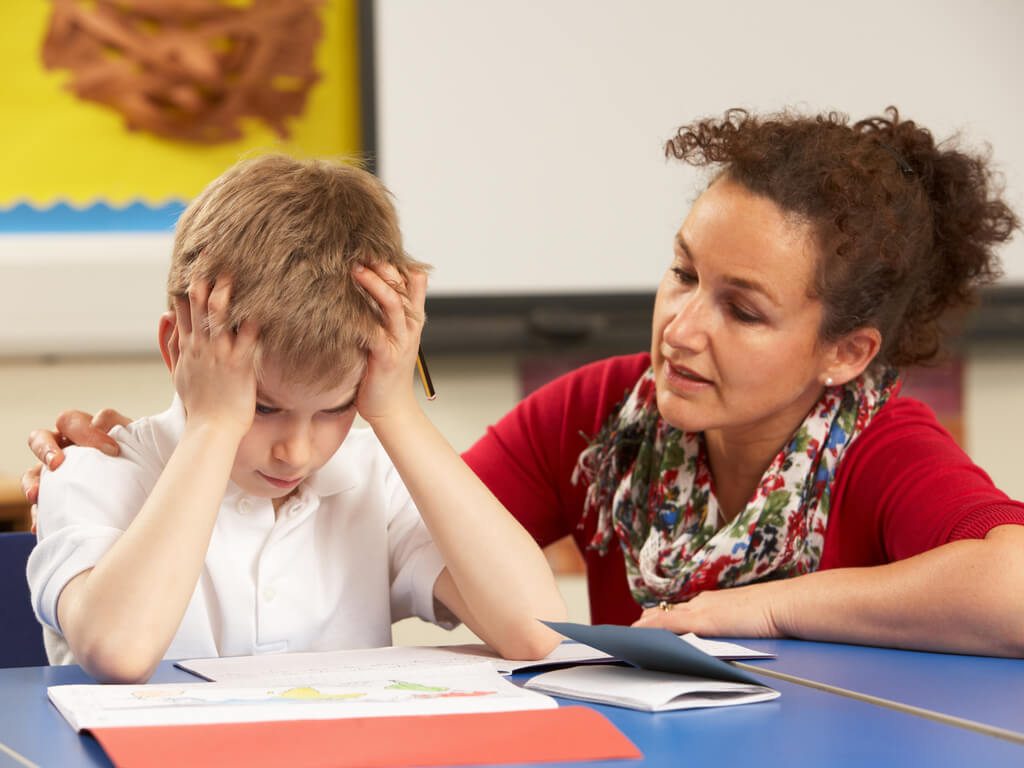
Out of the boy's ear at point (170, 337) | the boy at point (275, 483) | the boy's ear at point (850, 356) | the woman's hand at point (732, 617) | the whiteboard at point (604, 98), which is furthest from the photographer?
the whiteboard at point (604, 98)

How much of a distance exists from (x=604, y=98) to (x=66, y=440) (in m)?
1.80

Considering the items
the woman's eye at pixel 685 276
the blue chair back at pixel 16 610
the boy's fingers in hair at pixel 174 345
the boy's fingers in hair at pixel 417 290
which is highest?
the woman's eye at pixel 685 276

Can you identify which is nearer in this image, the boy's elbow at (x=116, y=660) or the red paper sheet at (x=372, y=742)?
the red paper sheet at (x=372, y=742)

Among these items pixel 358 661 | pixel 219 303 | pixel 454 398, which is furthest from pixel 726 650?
pixel 454 398

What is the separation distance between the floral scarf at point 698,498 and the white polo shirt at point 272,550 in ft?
1.13

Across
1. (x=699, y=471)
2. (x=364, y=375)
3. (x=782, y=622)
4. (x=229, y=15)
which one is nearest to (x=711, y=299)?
(x=699, y=471)

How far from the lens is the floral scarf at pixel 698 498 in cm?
135

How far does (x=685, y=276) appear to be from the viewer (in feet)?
4.64

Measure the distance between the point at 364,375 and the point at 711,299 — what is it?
50cm

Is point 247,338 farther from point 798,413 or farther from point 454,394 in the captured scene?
point 454,394

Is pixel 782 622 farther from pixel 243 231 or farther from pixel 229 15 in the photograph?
pixel 229 15

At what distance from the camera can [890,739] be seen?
754 mm

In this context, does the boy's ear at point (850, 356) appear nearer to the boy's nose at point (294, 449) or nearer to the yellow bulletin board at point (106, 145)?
the boy's nose at point (294, 449)

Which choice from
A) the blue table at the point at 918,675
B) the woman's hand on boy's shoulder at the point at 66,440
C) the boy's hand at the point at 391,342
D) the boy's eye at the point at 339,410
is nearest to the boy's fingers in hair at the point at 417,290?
the boy's hand at the point at 391,342
